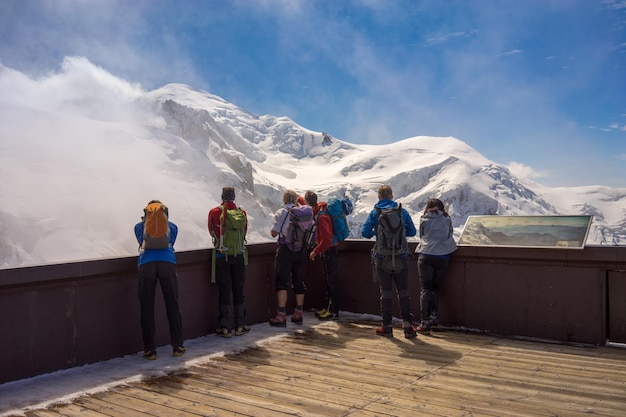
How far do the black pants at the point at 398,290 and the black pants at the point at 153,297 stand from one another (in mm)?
2627

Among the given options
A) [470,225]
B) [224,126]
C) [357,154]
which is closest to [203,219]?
[470,225]

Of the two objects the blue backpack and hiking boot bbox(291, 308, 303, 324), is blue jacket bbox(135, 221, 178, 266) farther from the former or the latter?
the blue backpack

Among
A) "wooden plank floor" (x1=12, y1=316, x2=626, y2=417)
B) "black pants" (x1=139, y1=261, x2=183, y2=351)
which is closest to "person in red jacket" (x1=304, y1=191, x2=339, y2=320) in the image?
"wooden plank floor" (x1=12, y1=316, x2=626, y2=417)

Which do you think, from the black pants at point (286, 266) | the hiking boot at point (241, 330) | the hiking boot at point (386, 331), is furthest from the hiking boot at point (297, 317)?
the hiking boot at point (386, 331)

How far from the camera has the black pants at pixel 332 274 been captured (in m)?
8.64

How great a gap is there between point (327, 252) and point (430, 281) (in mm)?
1705

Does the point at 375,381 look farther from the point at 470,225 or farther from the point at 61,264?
the point at 470,225

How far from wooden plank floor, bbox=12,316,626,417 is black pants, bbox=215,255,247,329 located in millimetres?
754

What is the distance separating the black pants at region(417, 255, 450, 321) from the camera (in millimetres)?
7647

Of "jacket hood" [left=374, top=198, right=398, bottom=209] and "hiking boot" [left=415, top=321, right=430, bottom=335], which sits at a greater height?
"jacket hood" [left=374, top=198, right=398, bottom=209]

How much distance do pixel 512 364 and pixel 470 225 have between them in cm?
287

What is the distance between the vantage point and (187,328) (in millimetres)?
7246

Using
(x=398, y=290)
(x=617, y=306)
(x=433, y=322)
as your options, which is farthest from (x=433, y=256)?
(x=617, y=306)

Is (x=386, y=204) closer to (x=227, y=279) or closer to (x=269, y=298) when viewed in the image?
(x=227, y=279)
